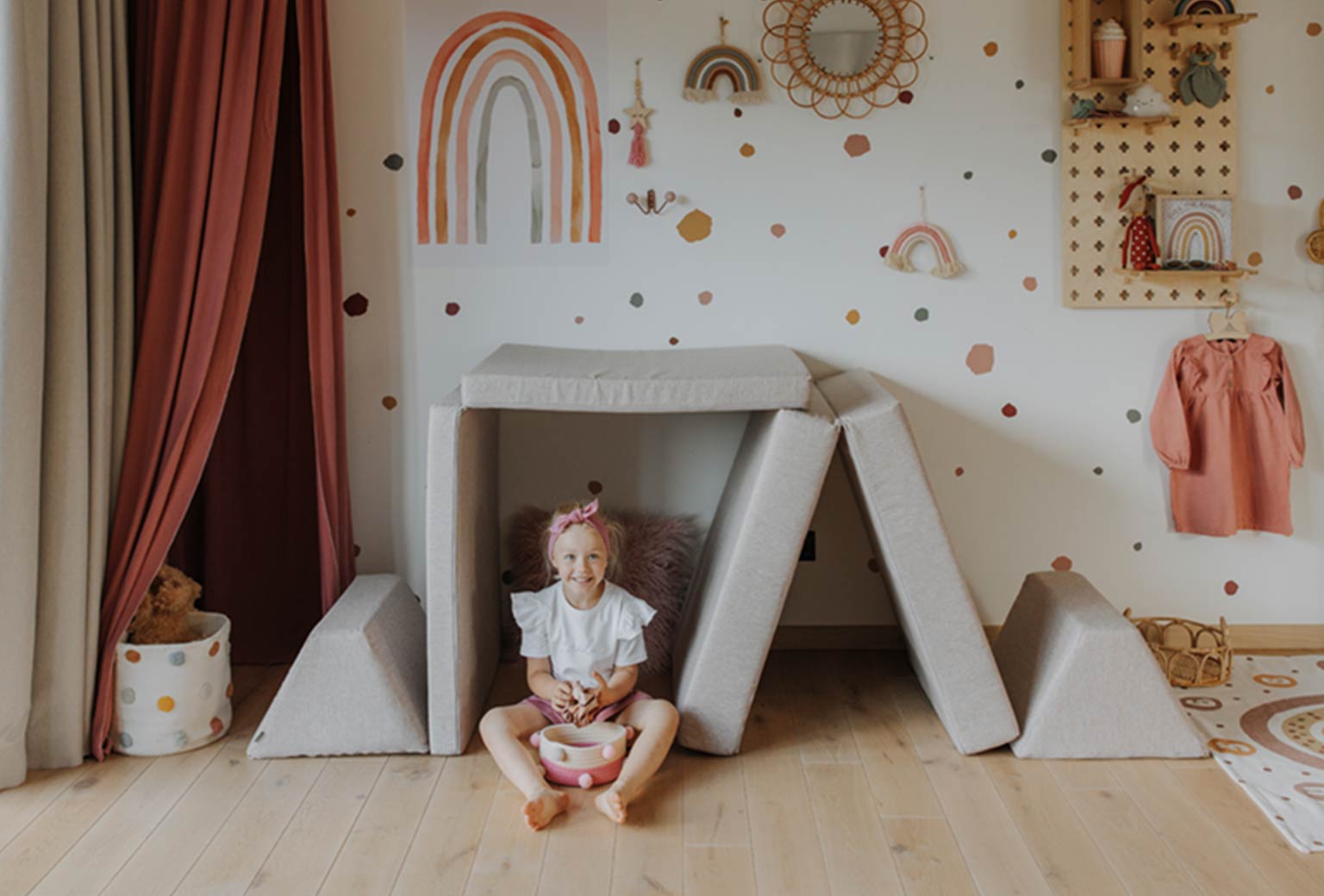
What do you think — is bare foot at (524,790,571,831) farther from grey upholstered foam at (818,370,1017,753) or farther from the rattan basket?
the rattan basket

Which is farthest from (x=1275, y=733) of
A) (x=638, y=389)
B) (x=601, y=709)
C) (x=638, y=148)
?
(x=638, y=148)

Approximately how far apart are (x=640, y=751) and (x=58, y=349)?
1354mm

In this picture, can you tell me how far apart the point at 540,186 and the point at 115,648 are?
4.62ft

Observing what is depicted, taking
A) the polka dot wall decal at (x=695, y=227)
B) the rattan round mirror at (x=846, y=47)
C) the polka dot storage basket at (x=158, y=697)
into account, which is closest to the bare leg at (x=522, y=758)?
the polka dot storage basket at (x=158, y=697)

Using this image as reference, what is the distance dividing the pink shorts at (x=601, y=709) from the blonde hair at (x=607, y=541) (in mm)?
290

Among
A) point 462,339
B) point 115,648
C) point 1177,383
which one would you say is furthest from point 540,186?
point 1177,383

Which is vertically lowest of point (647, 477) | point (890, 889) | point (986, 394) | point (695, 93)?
point (890, 889)

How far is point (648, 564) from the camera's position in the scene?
10.0ft

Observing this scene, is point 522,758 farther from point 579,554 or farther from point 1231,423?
point 1231,423

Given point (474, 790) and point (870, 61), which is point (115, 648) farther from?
point (870, 61)

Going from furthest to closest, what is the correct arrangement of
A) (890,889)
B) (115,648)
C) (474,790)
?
1. (115,648)
2. (474,790)
3. (890,889)

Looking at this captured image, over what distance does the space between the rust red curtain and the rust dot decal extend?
1323 mm

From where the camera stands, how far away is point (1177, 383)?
10.2 feet

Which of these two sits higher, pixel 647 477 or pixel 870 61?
pixel 870 61
